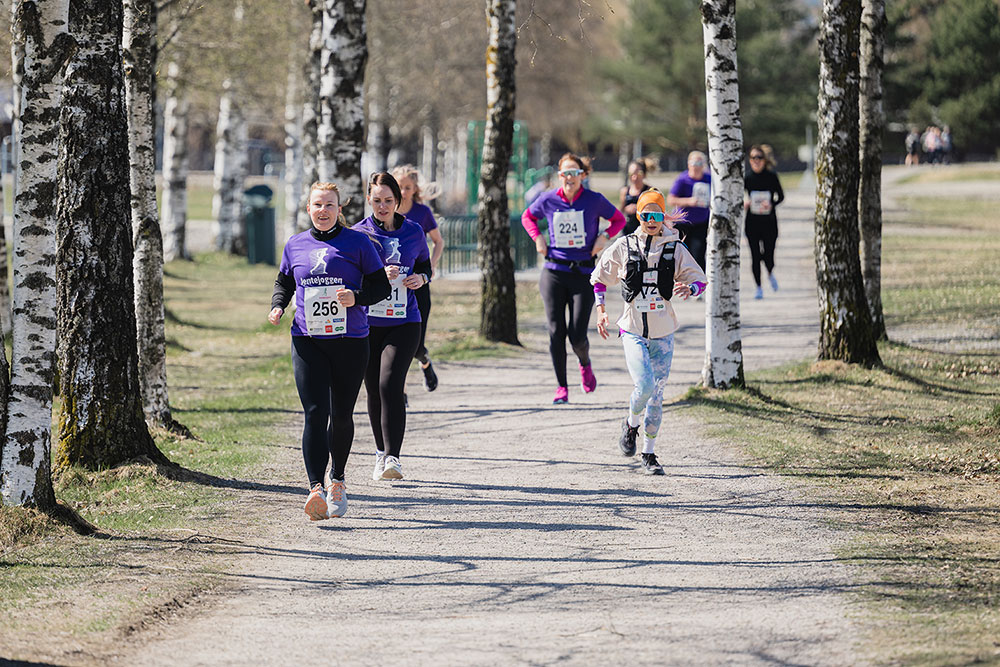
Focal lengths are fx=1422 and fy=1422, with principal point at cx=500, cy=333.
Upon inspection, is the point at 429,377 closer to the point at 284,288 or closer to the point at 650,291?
the point at 650,291

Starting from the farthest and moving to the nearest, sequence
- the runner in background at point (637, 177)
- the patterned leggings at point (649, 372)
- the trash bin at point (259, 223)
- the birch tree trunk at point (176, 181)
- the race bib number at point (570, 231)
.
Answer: the trash bin at point (259, 223) → the birch tree trunk at point (176, 181) → the runner in background at point (637, 177) → the race bib number at point (570, 231) → the patterned leggings at point (649, 372)

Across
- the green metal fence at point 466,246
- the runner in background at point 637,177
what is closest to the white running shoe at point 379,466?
the runner in background at point 637,177

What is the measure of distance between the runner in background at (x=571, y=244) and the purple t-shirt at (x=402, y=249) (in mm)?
2372

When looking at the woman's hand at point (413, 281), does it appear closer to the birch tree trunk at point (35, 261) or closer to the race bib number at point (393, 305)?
the race bib number at point (393, 305)

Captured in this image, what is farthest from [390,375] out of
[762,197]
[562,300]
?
[762,197]

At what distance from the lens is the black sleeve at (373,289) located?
8.20 m

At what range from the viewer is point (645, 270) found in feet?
31.2

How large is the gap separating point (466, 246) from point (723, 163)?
15876mm

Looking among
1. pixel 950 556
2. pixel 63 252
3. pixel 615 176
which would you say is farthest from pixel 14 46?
pixel 615 176

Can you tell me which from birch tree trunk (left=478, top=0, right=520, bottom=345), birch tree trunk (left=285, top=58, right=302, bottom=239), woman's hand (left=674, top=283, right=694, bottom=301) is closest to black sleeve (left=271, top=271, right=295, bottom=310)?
woman's hand (left=674, top=283, right=694, bottom=301)

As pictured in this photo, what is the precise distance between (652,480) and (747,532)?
4.99ft

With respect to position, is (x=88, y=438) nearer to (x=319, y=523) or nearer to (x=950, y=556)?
(x=319, y=523)

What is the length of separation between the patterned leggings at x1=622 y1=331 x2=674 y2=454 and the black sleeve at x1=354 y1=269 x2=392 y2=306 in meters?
2.02

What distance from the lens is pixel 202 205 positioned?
63.1m
